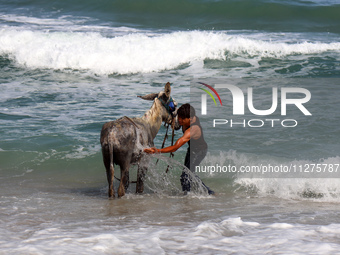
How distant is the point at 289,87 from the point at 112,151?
30.9 ft

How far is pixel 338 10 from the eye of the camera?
24.6 meters

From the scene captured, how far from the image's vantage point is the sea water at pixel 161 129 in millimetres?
4781

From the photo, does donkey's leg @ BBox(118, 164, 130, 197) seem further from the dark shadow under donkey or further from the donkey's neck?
the donkey's neck

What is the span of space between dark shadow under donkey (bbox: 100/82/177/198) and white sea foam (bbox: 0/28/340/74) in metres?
10.9

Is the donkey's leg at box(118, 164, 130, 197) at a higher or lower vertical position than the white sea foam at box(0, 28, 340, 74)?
lower

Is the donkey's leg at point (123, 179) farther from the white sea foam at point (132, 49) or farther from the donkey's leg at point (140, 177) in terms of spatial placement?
the white sea foam at point (132, 49)

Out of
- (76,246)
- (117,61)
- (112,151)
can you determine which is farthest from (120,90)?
(76,246)

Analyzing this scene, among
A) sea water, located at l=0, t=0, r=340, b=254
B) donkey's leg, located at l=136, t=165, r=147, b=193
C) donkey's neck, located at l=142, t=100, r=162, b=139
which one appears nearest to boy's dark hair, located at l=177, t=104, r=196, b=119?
donkey's neck, located at l=142, t=100, r=162, b=139

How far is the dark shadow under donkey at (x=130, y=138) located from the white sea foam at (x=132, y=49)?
10.9 metres

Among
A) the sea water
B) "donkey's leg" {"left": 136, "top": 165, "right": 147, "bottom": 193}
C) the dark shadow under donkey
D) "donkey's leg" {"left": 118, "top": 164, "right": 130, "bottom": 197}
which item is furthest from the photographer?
"donkey's leg" {"left": 136, "top": 165, "right": 147, "bottom": 193}

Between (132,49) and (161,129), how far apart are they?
9028 mm

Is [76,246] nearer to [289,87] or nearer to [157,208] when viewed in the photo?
[157,208]

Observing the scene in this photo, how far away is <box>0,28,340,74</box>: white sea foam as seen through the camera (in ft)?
59.5

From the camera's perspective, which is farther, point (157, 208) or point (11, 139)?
point (11, 139)
